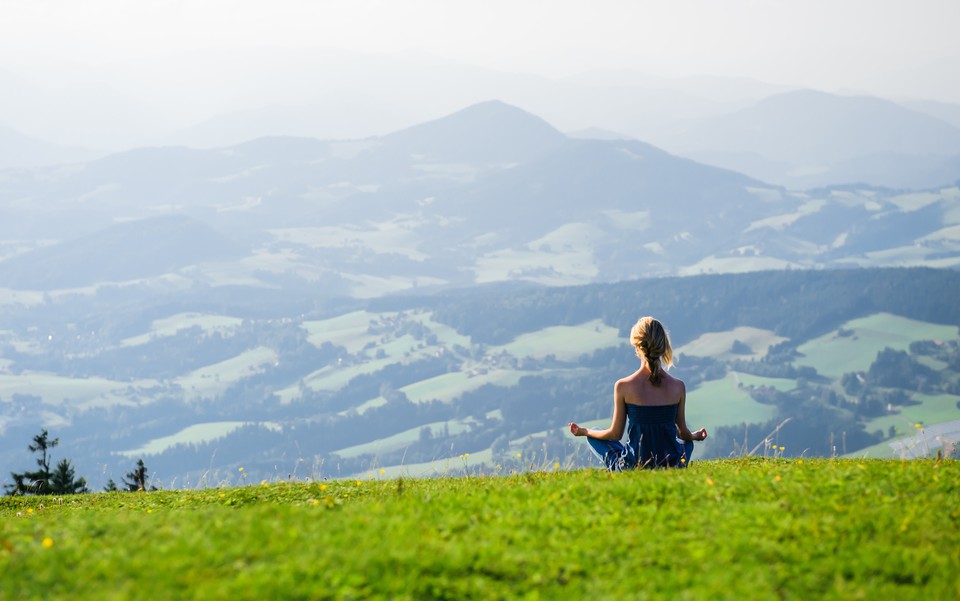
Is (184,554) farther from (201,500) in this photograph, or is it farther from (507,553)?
(201,500)

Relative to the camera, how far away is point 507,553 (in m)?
8.68

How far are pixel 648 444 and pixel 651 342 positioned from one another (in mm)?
1787

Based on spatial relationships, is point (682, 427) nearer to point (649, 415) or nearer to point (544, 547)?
point (649, 415)

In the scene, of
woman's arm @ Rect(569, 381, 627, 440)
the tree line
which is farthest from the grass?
the tree line

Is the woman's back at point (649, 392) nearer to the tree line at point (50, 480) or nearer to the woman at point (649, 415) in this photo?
the woman at point (649, 415)

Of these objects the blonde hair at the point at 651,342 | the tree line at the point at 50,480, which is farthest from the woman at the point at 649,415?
the tree line at the point at 50,480

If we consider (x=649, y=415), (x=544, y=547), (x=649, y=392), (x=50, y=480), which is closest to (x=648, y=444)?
(x=649, y=415)

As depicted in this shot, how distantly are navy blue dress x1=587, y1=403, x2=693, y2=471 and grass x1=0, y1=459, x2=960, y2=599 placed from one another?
104 inches

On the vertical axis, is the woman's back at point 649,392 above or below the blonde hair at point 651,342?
below

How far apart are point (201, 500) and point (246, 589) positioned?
9979mm

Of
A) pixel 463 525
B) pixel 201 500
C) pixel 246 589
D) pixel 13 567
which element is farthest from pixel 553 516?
pixel 201 500

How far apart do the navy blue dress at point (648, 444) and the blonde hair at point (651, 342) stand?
2.45 feet

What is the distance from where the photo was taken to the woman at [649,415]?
1363cm

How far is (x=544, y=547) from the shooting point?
899cm
